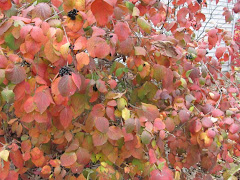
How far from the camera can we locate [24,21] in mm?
1092

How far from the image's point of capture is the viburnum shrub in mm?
1058

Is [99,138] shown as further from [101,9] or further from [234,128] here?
[234,128]

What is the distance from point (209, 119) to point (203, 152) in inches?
15.5

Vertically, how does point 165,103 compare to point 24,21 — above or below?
below

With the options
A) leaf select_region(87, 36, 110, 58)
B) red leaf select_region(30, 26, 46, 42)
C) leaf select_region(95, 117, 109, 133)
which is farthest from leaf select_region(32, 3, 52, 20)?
leaf select_region(95, 117, 109, 133)

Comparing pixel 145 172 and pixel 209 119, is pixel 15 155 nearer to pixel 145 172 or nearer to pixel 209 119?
pixel 145 172

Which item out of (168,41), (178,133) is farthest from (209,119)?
(168,41)

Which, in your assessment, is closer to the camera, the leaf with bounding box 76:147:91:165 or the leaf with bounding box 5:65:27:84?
the leaf with bounding box 5:65:27:84

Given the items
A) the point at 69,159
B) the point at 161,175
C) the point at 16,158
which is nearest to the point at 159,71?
the point at 161,175

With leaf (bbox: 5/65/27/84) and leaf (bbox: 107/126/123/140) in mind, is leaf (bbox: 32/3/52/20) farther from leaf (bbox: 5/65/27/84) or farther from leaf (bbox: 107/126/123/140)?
leaf (bbox: 107/126/123/140)

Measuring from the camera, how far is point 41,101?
3.43 feet

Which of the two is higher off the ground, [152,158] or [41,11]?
[41,11]

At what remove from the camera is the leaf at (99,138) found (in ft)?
4.00

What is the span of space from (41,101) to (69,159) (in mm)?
351
